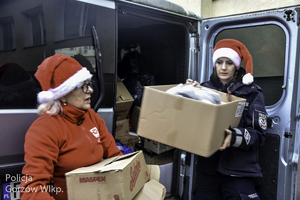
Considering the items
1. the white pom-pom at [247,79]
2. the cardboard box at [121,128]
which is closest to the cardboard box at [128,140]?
the cardboard box at [121,128]

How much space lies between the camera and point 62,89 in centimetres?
155

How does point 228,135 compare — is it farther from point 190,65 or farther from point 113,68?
point 190,65

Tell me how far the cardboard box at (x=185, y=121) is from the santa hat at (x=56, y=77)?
491 mm

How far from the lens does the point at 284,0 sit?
4.89 m

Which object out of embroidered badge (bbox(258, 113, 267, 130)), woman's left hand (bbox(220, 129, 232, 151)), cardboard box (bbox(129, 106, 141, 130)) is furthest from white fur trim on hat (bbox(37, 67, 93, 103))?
cardboard box (bbox(129, 106, 141, 130))

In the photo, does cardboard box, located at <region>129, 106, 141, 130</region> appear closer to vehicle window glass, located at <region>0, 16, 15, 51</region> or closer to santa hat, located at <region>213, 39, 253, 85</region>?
santa hat, located at <region>213, 39, 253, 85</region>

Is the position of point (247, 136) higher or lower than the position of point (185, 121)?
lower

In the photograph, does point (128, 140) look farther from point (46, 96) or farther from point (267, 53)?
point (267, 53)

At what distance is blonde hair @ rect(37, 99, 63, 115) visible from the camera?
153 cm

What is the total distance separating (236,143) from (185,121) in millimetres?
434

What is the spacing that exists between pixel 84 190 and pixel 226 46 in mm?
1531

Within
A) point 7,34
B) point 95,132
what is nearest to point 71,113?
point 95,132

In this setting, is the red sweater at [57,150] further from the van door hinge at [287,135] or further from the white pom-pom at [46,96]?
the van door hinge at [287,135]

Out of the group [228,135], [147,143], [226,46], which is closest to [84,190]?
[228,135]
